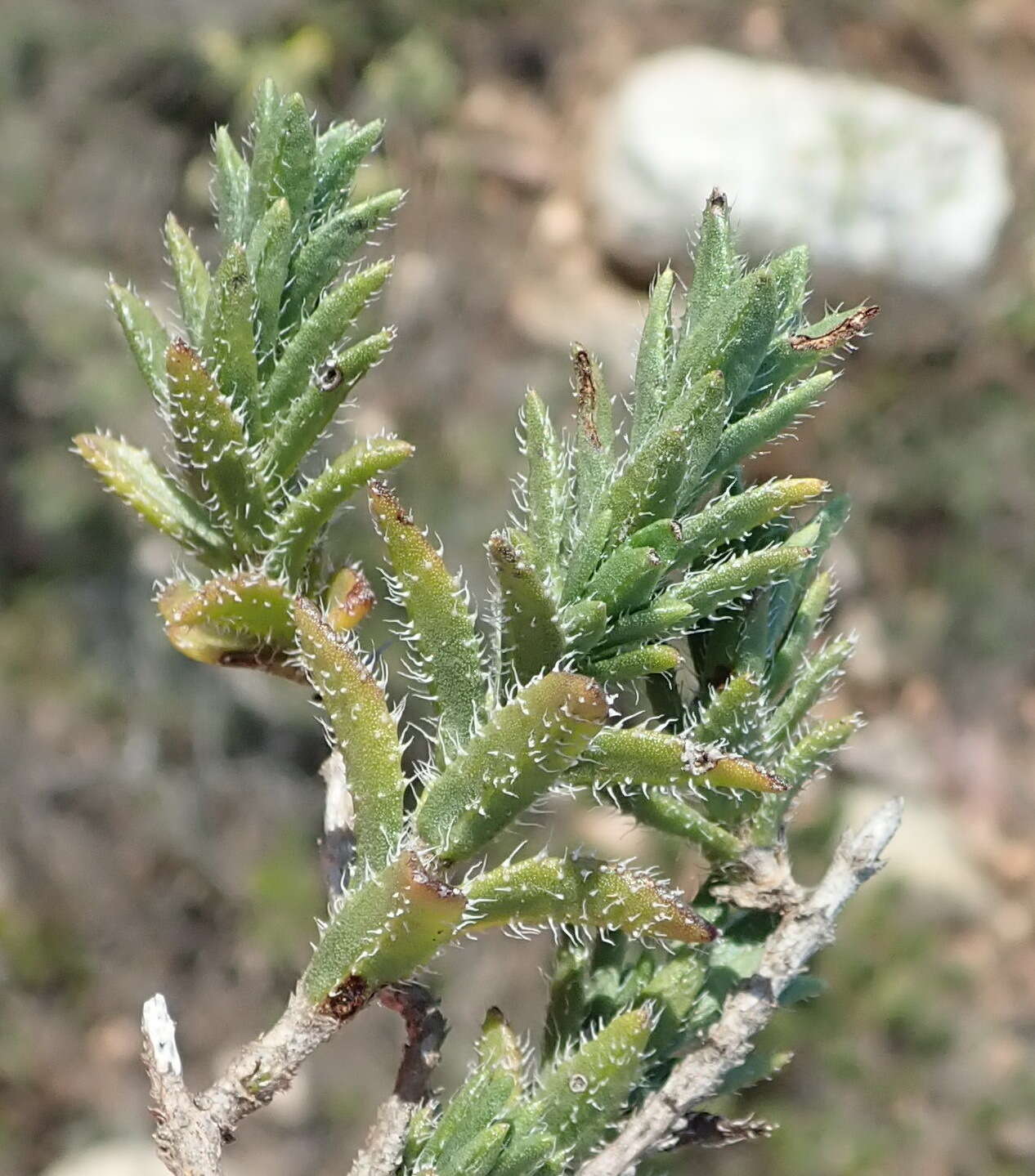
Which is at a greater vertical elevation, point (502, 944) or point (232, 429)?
point (232, 429)

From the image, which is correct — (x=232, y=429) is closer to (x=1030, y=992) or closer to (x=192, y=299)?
(x=192, y=299)

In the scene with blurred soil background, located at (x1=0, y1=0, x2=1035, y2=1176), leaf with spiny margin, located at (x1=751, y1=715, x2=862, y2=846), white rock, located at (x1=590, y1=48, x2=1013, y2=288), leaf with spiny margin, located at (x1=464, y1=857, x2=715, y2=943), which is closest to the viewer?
leaf with spiny margin, located at (x1=464, y1=857, x2=715, y2=943)

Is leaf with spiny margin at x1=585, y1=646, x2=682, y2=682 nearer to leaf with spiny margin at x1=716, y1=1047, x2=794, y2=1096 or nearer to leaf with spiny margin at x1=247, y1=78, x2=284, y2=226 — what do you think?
leaf with spiny margin at x1=716, y1=1047, x2=794, y2=1096

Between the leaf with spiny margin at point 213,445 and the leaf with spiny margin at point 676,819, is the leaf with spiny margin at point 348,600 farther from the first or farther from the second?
the leaf with spiny margin at point 676,819

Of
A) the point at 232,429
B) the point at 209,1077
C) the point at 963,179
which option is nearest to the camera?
the point at 232,429

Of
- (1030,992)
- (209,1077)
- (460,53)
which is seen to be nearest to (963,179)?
(460,53)

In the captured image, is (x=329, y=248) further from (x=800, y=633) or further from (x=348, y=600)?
(x=800, y=633)

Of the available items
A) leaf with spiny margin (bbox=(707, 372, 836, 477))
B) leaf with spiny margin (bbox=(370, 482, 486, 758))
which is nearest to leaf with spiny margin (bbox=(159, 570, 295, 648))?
leaf with spiny margin (bbox=(370, 482, 486, 758))
